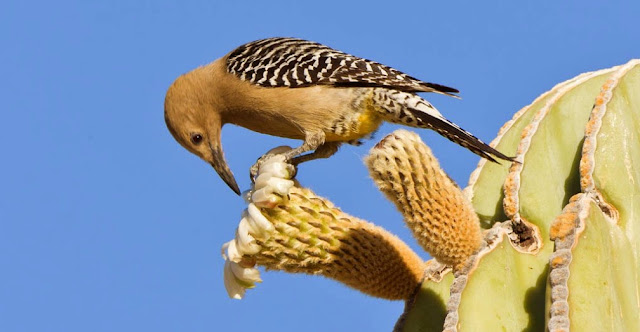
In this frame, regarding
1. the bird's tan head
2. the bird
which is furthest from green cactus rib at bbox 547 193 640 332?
the bird's tan head

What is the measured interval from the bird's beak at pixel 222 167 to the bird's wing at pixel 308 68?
55 centimetres

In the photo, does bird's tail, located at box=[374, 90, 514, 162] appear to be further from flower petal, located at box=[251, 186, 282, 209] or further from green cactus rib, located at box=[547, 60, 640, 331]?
flower petal, located at box=[251, 186, 282, 209]

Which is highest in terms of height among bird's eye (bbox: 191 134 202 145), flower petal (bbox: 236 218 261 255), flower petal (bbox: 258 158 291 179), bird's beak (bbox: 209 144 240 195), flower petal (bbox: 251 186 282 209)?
bird's eye (bbox: 191 134 202 145)

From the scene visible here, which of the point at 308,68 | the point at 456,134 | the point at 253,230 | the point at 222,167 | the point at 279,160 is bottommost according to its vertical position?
the point at 253,230

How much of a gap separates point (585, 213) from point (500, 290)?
16.3 inches

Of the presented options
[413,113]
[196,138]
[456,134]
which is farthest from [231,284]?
[196,138]

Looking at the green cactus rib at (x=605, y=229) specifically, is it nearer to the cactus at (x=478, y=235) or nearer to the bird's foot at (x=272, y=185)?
the cactus at (x=478, y=235)

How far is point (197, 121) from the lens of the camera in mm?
6445

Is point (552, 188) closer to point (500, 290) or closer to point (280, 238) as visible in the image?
point (500, 290)

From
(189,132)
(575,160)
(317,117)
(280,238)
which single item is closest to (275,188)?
(280,238)

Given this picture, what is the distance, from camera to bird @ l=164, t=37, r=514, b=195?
583 centimetres

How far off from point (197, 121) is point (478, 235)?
3381 millimetres

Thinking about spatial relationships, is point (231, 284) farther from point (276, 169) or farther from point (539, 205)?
point (539, 205)

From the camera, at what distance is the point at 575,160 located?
393 centimetres
